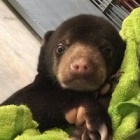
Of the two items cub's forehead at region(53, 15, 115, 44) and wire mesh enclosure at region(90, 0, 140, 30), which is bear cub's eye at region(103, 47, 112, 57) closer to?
cub's forehead at region(53, 15, 115, 44)

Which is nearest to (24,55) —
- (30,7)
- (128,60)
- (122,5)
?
(30,7)

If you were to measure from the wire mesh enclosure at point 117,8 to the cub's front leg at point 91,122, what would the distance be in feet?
4.27

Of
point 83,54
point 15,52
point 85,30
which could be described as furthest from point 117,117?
point 15,52

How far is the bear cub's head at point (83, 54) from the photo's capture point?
1499 mm

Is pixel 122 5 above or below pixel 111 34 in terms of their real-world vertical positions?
below

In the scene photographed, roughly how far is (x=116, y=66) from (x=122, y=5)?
46.2 inches

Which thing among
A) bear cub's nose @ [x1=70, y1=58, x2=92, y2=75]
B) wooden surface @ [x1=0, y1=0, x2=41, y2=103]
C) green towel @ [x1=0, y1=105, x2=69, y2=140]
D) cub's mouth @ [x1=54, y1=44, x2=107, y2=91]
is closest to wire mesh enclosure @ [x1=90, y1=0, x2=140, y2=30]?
wooden surface @ [x1=0, y1=0, x2=41, y2=103]

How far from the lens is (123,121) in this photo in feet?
4.69

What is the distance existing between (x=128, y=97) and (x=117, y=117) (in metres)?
0.11

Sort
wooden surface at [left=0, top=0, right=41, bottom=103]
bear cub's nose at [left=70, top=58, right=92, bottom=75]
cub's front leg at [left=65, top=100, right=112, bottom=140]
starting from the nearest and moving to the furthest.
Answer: cub's front leg at [left=65, top=100, right=112, bottom=140] → bear cub's nose at [left=70, top=58, right=92, bottom=75] → wooden surface at [left=0, top=0, right=41, bottom=103]

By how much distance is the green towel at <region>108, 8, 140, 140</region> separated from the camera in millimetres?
1400

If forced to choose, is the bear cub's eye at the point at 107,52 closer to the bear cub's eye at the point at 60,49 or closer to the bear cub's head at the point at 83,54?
the bear cub's head at the point at 83,54

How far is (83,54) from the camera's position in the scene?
1.55 metres

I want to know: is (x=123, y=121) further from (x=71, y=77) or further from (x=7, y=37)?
(x=7, y=37)
